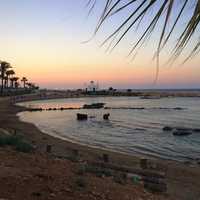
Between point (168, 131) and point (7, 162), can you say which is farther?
point (168, 131)

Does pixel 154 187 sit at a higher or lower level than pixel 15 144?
lower

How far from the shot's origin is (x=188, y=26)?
38.7 inches

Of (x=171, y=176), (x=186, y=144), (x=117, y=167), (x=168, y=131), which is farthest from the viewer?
(x=168, y=131)

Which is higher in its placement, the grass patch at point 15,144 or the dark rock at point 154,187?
the grass patch at point 15,144

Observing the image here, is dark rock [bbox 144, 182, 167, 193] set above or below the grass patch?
below

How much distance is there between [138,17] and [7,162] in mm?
8326

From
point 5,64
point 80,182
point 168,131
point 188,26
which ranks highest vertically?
point 5,64

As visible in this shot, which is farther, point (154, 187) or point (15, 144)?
point (15, 144)

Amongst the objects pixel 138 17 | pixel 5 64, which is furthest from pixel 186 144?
pixel 5 64

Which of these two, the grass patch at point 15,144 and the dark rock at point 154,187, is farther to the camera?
the grass patch at point 15,144

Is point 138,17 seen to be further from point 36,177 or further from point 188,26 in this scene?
point 36,177

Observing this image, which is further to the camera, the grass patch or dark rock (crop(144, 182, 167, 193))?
the grass patch

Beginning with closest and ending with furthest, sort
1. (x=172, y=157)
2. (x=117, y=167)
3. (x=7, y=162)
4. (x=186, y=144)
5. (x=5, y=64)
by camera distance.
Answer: (x=7, y=162) → (x=117, y=167) → (x=172, y=157) → (x=186, y=144) → (x=5, y=64)

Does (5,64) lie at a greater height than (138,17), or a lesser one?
greater
